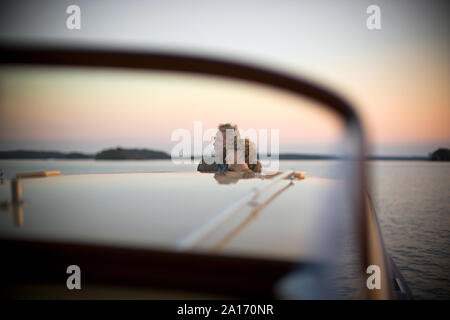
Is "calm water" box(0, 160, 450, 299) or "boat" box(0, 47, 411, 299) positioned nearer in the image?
"boat" box(0, 47, 411, 299)

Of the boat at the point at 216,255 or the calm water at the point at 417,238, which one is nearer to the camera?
the boat at the point at 216,255

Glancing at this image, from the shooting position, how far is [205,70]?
3.09 ft

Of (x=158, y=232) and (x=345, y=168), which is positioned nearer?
(x=345, y=168)

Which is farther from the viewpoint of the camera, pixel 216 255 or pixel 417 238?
pixel 417 238

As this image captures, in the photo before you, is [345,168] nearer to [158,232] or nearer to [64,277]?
[64,277]

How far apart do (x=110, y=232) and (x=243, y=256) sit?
162 centimetres
